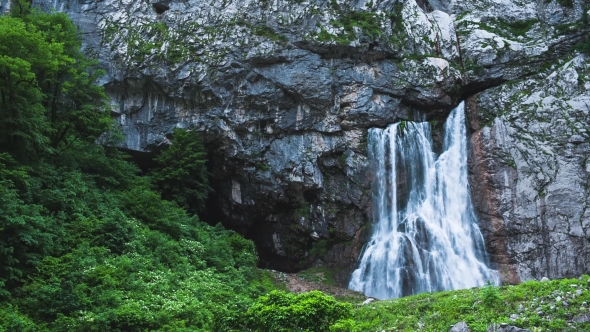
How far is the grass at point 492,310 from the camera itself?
377 inches

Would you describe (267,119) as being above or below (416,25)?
below

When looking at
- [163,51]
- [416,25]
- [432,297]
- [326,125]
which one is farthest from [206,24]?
[432,297]

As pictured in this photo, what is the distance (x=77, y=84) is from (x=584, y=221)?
67.3ft

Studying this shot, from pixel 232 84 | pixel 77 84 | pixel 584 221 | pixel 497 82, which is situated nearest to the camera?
pixel 77 84

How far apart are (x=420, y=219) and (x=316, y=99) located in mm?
7111

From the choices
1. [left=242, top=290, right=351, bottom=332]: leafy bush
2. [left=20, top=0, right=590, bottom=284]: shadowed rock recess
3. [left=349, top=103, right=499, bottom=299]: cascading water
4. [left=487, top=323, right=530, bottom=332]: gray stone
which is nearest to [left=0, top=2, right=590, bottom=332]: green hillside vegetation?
[left=242, top=290, right=351, bottom=332]: leafy bush

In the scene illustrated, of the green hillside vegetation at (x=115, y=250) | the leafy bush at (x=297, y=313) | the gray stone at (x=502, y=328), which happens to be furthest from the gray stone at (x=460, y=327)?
the leafy bush at (x=297, y=313)

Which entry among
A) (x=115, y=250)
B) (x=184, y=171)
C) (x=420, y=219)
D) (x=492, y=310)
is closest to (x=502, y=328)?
(x=492, y=310)

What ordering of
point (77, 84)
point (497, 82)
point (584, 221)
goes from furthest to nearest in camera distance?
1. point (497, 82)
2. point (584, 221)
3. point (77, 84)

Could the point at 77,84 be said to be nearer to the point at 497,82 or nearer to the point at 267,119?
the point at 267,119

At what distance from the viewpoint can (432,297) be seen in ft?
40.2

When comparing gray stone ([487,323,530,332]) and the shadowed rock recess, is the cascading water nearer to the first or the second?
the shadowed rock recess

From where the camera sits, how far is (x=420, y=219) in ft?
75.1

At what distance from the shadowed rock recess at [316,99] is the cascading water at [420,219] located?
63 centimetres
